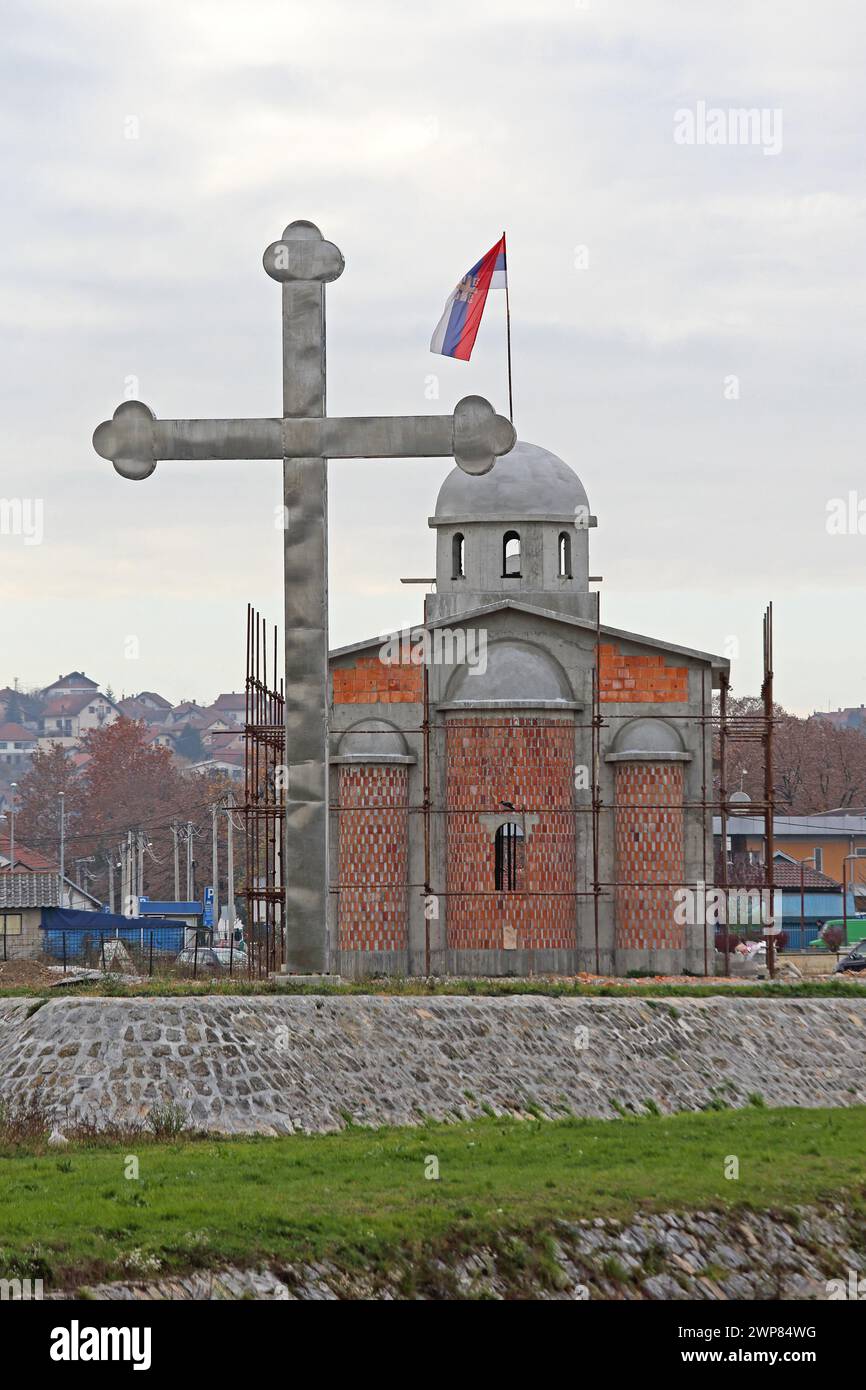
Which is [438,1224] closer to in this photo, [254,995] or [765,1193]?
[765,1193]

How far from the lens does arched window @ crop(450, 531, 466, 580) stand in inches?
1809

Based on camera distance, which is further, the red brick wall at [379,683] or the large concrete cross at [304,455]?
the red brick wall at [379,683]

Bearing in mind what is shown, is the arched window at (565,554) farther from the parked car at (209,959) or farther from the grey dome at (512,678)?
the parked car at (209,959)

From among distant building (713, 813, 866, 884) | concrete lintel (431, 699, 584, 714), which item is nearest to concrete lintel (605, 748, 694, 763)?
concrete lintel (431, 699, 584, 714)

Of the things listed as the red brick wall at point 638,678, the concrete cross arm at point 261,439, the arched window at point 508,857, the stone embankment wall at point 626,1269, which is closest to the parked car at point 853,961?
the red brick wall at point 638,678

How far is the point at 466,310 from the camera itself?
38375 mm

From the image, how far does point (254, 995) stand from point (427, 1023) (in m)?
2.20

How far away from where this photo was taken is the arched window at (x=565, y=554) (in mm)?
45906

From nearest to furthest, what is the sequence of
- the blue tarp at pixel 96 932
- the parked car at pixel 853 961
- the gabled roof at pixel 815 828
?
the parked car at pixel 853 961 < the blue tarp at pixel 96 932 < the gabled roof at pixel 815 828

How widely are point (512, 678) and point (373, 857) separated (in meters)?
4.14

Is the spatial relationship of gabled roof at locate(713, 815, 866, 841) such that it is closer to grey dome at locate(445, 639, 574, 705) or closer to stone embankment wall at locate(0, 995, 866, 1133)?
grey dome at locate(445, 639, 574, 705)

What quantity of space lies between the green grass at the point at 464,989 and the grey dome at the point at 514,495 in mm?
13753
